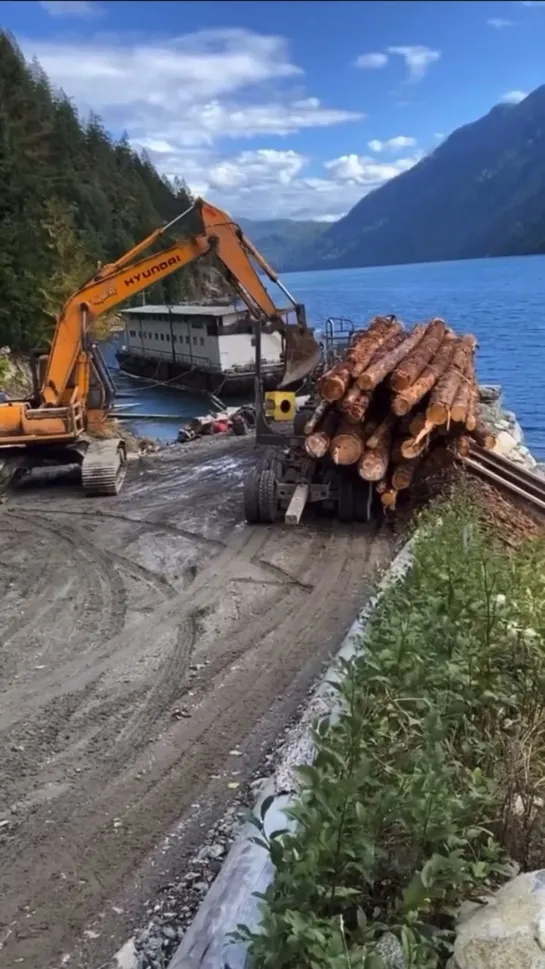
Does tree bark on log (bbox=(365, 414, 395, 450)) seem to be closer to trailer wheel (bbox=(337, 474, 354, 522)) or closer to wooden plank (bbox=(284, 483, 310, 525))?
trailer wheel (bbox=(337, 474, 354, 522))

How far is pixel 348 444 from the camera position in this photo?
10.7 metres

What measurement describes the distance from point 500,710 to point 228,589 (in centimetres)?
493

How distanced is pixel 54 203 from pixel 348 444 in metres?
47.9

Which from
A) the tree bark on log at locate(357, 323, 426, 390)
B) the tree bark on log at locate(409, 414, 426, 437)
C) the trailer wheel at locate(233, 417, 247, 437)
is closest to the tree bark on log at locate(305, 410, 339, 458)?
the tree bark on log at locate(357, 323, 426, 390)

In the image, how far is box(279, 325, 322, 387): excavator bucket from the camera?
1416 centimetres

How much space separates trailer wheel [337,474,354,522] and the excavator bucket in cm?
356

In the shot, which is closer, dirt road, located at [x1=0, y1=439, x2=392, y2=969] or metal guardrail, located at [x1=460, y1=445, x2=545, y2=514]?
dirt road, located at [x1=0, y1=439, x2=392, y2=969]

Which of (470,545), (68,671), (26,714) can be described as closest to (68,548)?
(68,671)

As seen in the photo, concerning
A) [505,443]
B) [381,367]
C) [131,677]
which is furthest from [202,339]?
[131,677]

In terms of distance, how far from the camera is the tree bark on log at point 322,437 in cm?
1080

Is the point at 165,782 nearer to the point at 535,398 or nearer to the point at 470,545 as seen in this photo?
the point at 470,545

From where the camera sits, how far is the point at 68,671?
7129mm

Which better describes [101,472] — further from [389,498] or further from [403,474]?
[403,474]

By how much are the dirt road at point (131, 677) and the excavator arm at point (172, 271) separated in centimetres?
289
